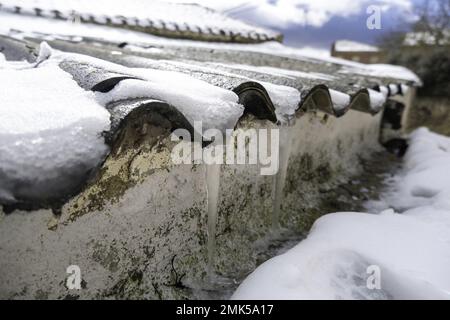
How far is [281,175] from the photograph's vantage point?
9.16 feet

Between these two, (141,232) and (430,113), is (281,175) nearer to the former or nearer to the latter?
(141,232)

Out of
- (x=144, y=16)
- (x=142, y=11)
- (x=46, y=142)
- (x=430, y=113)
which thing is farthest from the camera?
(x=430, y=113)

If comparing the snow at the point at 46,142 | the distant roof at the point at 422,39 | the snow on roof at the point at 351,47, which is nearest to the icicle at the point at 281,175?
the snow at the point at 46,142

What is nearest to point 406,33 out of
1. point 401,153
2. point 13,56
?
point 401,153

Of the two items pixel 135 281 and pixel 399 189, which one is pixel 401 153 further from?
pixel 135 281

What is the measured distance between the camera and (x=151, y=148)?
5.94ft

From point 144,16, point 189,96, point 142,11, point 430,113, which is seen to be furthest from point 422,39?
point 189,96

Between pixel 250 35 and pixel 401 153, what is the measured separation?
543 centimetres

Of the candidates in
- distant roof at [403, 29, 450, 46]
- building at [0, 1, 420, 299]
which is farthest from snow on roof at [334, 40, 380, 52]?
building at [0, 1, 420, 299]

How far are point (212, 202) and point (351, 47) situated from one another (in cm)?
3203

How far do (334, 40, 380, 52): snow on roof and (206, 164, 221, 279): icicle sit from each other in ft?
99.1

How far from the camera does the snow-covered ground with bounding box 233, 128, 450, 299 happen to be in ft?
5.30

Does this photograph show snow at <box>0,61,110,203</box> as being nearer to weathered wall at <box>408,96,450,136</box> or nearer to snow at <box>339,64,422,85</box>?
snow at <box>339,64,422,85</box>

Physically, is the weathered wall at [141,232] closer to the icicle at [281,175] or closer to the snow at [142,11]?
the icicle at [281,175]
